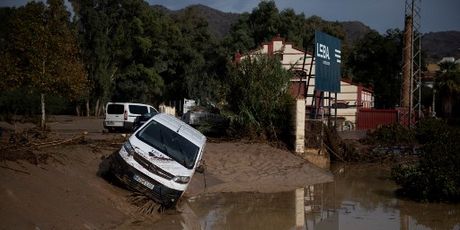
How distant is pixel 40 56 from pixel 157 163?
20.1 meters

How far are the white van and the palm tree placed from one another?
4279cm

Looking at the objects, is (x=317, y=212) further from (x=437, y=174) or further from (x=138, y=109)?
(x=138, y=109)

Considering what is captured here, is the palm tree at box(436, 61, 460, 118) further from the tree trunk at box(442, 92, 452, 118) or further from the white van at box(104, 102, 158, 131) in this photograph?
the white van at box(104, 102, 158, 131)

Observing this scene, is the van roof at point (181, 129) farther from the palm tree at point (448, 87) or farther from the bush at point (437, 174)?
the palm tree at point (448, 87)

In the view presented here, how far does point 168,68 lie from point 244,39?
9950 millimetres

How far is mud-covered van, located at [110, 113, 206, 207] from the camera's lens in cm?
1230

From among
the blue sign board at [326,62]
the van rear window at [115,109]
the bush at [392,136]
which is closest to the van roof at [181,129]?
the blue sign board at [326,62]

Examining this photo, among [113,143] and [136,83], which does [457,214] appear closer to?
[113,143]

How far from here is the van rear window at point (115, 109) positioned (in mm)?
28875

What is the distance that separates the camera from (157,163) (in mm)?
12344

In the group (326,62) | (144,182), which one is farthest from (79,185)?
(326,62)

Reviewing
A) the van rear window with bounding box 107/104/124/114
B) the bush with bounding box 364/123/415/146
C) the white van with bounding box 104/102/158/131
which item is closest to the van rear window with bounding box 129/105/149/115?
the white van with bounding box 104/102/158/131

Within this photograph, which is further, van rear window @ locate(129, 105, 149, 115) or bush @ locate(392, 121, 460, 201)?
van rear window @ locate(129, 105, 149, 115)

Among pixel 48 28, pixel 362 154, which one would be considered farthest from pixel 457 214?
pixel 48 28
